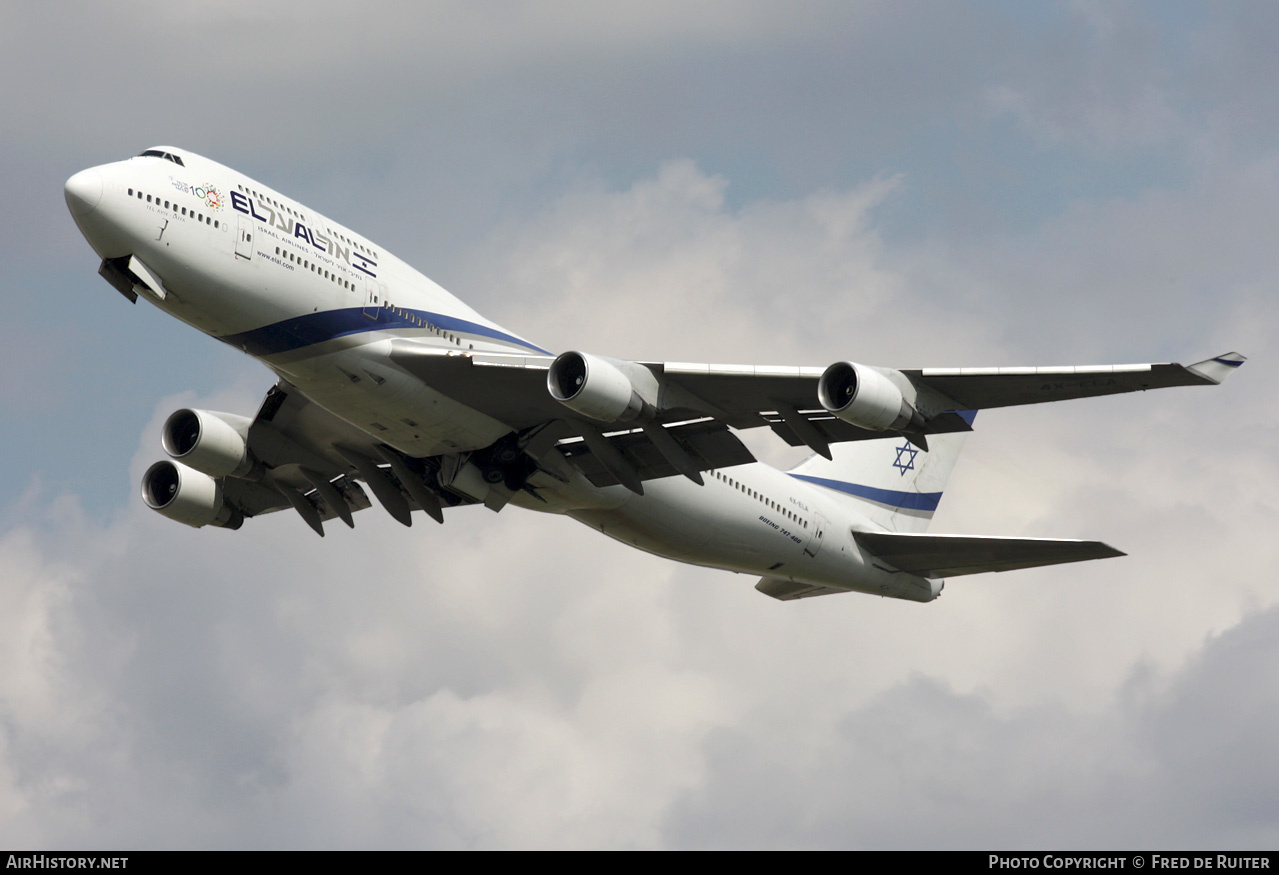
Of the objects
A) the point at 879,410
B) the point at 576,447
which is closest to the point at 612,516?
the point at 576,447

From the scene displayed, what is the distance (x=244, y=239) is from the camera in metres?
29.1

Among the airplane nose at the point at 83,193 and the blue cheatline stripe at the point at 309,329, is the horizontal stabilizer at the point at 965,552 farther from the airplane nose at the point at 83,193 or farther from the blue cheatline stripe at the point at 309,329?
the airplane nose at the point at 83,193

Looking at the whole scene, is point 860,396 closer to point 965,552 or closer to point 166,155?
point 965,552

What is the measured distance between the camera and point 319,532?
127 ft

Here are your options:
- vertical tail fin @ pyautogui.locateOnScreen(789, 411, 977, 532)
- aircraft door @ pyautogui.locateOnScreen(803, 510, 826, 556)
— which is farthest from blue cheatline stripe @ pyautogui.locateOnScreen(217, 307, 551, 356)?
vertical tail fin @ pyautogui.locateOnScreen(789, 411, 977, 532)

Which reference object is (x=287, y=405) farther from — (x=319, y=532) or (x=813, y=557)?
(x=813, y=557)

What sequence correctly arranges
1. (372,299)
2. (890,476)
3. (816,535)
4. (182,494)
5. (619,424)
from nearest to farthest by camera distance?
(619,424), (372,299), (182,494), (816,535), (890,476)

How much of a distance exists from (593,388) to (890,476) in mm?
17410

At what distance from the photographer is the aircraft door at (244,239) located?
29000 mm

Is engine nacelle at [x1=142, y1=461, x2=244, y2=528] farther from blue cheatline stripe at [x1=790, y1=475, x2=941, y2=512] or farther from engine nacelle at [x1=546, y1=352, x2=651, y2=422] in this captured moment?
blue cheatline stripe at [x1=790, y1=475, x2=941, y2=512]

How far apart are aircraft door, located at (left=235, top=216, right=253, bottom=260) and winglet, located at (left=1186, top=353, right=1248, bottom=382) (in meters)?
17.3

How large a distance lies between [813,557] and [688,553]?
3796 millimetres

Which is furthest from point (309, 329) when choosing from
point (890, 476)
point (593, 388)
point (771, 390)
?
point (890, 476)

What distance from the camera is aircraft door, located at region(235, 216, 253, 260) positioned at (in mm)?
29000
